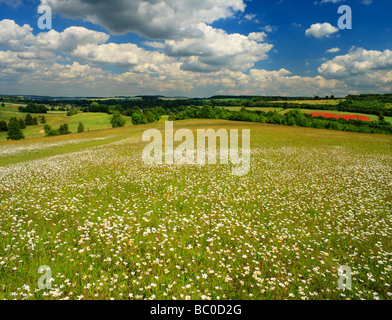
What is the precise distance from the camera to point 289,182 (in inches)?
521

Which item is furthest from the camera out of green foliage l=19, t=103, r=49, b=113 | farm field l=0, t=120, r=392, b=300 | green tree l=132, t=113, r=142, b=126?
green foliage l=19, t=103, r=49, b=113

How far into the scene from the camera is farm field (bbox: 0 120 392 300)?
15.3 feet

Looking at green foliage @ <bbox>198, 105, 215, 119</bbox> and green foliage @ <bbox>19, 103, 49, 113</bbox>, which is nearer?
green foliage @ <bbox>198, 105, 215, 119</bbox>

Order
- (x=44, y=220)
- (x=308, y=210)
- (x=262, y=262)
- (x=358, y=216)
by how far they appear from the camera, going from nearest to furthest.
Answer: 1. (x=262, y=262)
2. (x=44, y=220)
3. (x=358, y=216)
4. (x=308, y=210)

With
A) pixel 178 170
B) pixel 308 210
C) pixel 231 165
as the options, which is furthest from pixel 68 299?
pixel 231 165

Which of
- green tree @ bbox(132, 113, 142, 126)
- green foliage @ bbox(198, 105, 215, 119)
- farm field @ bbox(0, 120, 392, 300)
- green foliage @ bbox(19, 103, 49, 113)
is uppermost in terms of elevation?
green foliage @ bbox(19, 103, 49, 113)

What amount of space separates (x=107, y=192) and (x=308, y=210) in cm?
936

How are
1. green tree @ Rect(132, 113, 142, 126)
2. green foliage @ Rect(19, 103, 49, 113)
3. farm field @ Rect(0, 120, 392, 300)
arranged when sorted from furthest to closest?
1. green foliage @ Rect(19, 103, 49, 113)
2. green tree @ Rect(132, 113, 142, 126)
3. farm field @ Rect(0, 120, 392, 300)

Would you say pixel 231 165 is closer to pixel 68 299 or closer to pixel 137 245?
pixel 137 245

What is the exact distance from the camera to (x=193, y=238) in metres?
6.66

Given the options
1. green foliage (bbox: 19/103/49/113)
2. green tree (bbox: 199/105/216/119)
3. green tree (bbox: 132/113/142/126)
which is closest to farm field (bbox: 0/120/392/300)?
green tree (bbox: 199/105/216/119)

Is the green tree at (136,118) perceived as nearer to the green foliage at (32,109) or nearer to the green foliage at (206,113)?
the green foliage at (206,113)

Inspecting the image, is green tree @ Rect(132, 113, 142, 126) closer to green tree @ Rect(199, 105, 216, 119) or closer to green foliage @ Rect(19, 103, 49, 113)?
green tree @ Rect(199, 105, 216, 119)

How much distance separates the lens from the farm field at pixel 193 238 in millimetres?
4668
